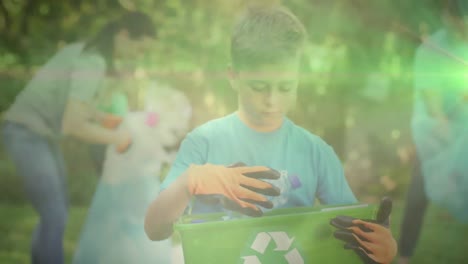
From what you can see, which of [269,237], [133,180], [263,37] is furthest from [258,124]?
[133,180]

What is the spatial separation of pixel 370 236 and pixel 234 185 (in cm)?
78

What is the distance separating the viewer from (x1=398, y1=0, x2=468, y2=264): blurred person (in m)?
3.45

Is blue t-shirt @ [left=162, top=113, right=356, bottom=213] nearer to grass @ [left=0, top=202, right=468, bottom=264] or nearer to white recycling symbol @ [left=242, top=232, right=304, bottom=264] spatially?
white recycling symbol @ [left=242, top=232, right=304, bottom=264]

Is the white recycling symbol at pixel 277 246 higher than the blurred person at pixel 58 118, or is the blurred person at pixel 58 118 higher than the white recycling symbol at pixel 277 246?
the blurred person at pixel 58 118

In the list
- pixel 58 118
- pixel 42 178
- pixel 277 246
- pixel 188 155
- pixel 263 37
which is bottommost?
pixel 277 246

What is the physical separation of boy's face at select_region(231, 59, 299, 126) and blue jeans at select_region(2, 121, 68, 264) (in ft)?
3.06

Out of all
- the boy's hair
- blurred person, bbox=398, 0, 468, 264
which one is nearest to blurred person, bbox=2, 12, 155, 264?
the boy's hair

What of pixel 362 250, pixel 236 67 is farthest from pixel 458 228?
pixel 236 67

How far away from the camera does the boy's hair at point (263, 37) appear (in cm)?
311

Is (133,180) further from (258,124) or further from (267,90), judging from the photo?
(267,90)

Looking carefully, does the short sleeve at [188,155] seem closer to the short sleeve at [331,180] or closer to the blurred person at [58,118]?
the blurred person at [58,118]

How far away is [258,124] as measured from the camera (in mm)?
3186

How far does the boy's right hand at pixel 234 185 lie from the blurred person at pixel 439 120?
866 millimetres

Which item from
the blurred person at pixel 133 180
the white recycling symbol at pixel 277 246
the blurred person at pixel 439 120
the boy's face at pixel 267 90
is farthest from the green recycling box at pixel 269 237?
the boy's face at pixel 267 90
